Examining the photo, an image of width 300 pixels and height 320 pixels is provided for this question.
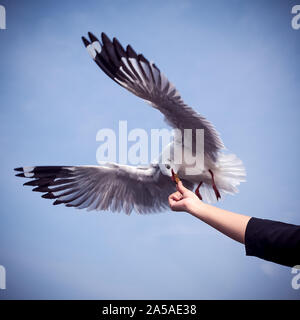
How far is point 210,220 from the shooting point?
17.0 inches

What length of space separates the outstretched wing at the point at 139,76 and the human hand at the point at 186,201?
2.85 ft

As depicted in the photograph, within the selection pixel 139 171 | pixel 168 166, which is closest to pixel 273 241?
pixel 168 166

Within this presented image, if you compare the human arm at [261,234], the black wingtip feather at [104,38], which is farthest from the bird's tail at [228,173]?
the human arm at [261,234]

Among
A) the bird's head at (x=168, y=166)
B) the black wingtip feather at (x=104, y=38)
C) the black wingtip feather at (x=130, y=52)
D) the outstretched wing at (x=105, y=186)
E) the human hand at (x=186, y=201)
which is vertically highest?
the black wingtip feather at (x=104, y=38)

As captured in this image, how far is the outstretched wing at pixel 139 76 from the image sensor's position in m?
1.34

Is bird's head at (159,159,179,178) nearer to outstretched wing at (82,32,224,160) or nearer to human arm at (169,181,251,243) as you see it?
outstretched wing at (82,32,224,160)

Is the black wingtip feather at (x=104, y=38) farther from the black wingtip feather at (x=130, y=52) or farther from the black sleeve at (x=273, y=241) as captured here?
the black sleeve at (x=273, y=241)

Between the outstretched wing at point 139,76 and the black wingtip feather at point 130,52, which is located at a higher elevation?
the black wingtip feather at point 130,52

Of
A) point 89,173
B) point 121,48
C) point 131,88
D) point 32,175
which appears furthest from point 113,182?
point 121,48

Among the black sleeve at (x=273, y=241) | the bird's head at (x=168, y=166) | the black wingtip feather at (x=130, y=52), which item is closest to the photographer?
the black sleeve at (x=273, y=241)

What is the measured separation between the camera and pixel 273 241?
36 cm

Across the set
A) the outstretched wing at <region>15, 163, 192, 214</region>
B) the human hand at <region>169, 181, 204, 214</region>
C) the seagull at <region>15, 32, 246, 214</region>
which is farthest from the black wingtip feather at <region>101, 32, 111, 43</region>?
the human hand at <region>169, 181, 204, 214</region>

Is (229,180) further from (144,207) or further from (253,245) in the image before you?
(253,245)
